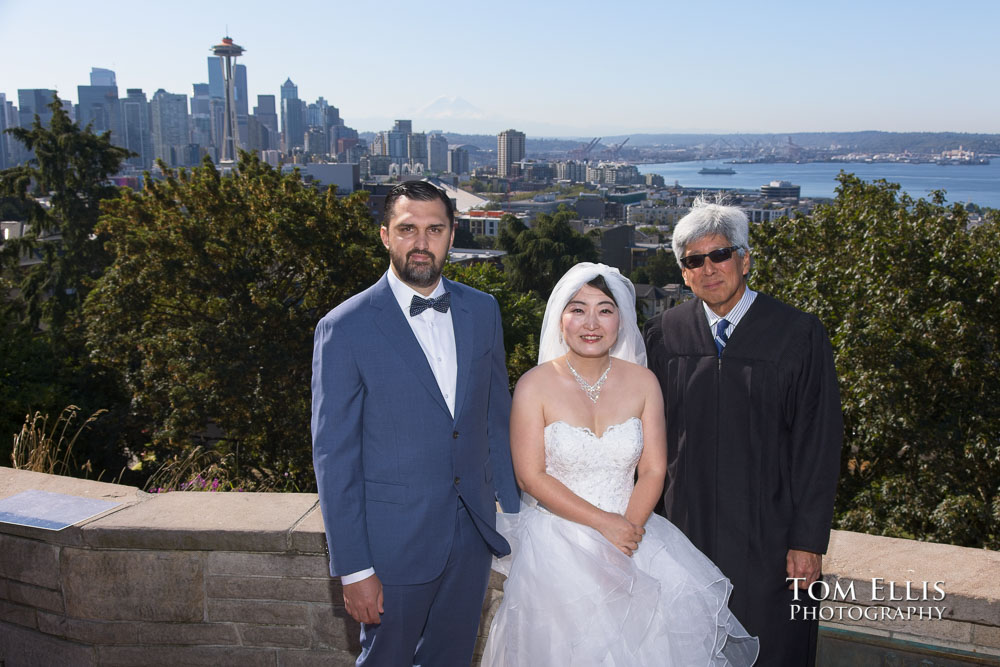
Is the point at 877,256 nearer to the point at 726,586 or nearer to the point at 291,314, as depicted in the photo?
the point at 726,586

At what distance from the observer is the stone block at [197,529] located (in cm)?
252

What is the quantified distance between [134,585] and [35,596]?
1.31ft

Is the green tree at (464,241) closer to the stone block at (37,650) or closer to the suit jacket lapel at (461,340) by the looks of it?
the stone block at (37,650)

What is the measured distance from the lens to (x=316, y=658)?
8.55ft

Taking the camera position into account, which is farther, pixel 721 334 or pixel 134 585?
pixel 134 585

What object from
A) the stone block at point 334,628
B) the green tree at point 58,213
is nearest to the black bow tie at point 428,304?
the stone block at point 334,628

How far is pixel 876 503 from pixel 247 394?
371 inches

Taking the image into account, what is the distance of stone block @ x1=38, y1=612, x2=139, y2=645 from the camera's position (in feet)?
8.61

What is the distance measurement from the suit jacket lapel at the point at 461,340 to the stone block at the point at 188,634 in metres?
1.23

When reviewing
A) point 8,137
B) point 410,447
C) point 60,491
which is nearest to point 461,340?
point 410,447

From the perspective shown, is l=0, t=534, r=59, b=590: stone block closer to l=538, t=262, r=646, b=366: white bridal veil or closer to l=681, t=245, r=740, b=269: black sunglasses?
l=538, t=262, r=646, b=366: white bridal veil

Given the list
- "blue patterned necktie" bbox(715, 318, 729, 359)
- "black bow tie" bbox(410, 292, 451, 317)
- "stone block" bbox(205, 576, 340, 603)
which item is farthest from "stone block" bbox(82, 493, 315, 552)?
"blue patterned necktie" bbox(715, 318, 729, 359)

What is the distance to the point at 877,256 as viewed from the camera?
9.23 meters

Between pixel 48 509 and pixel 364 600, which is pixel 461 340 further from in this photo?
pixel 48 509
